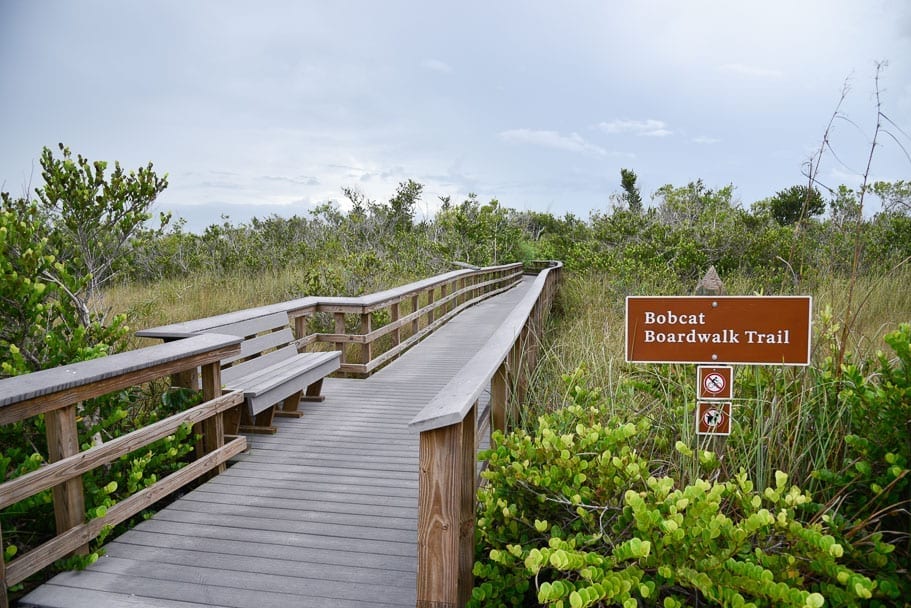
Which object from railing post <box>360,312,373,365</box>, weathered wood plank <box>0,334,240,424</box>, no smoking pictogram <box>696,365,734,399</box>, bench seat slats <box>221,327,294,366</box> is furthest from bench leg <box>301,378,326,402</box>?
no smoking pictogram <box>696,365,734,399</box>

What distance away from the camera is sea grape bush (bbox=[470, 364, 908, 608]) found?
5.79 ft

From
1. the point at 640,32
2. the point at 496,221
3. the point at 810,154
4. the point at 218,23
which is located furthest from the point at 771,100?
the point at 496,221

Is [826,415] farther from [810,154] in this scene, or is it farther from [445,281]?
[445,281]

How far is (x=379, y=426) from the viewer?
483 centimetres

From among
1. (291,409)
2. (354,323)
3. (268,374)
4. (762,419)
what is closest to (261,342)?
(268,374)

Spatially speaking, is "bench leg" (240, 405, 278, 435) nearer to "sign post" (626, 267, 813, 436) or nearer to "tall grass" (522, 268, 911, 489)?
"tall grass" (522, 268, 911, 489)

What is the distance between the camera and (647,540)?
1897 millimetres

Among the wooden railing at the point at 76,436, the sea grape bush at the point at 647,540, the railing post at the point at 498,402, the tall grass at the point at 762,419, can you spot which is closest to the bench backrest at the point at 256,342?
the wooden railing at the point at 76,436

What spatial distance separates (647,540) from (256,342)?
12.7 ft

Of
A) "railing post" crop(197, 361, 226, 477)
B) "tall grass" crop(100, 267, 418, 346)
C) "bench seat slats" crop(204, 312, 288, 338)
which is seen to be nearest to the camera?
"railing post" crop(197, 361, 226, 477)

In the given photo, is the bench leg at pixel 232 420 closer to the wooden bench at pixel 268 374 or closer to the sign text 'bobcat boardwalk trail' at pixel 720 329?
the wooden bench at pixel 268 374

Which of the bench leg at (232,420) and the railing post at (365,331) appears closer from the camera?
the bench leg at (232,420)

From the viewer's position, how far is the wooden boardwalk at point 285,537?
248cm

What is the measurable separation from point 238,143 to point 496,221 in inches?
404
